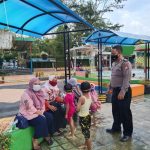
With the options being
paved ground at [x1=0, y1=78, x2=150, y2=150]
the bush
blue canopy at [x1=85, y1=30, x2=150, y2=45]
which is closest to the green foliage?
the bush

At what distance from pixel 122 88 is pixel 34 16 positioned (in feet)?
9.97

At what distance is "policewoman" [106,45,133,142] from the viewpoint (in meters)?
4.71

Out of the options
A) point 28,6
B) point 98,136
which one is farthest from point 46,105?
point 28,6

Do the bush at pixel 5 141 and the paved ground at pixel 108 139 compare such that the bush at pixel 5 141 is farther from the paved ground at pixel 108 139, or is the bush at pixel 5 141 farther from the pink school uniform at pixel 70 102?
the pink school uniform at pixel 70 102

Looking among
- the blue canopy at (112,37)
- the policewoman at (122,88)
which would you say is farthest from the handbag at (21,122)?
the blue canopy at (112,37)

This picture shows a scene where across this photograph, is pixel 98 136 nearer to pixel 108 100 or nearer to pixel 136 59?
pixel 108 100

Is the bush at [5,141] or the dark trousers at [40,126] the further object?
the dark trousers at [40,126]

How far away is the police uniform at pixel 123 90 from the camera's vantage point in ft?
15.4

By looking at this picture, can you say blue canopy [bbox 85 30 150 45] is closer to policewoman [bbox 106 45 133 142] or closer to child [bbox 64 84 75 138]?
policewoman [bbox 106 45 133 142]

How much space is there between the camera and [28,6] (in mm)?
5371

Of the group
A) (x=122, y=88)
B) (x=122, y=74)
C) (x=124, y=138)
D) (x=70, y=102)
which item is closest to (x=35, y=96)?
(x=70, y=102)

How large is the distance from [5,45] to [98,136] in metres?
2.70

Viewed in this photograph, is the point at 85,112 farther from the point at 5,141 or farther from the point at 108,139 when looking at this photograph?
the point at 5,141

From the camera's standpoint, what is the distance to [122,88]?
4680 millimetres
